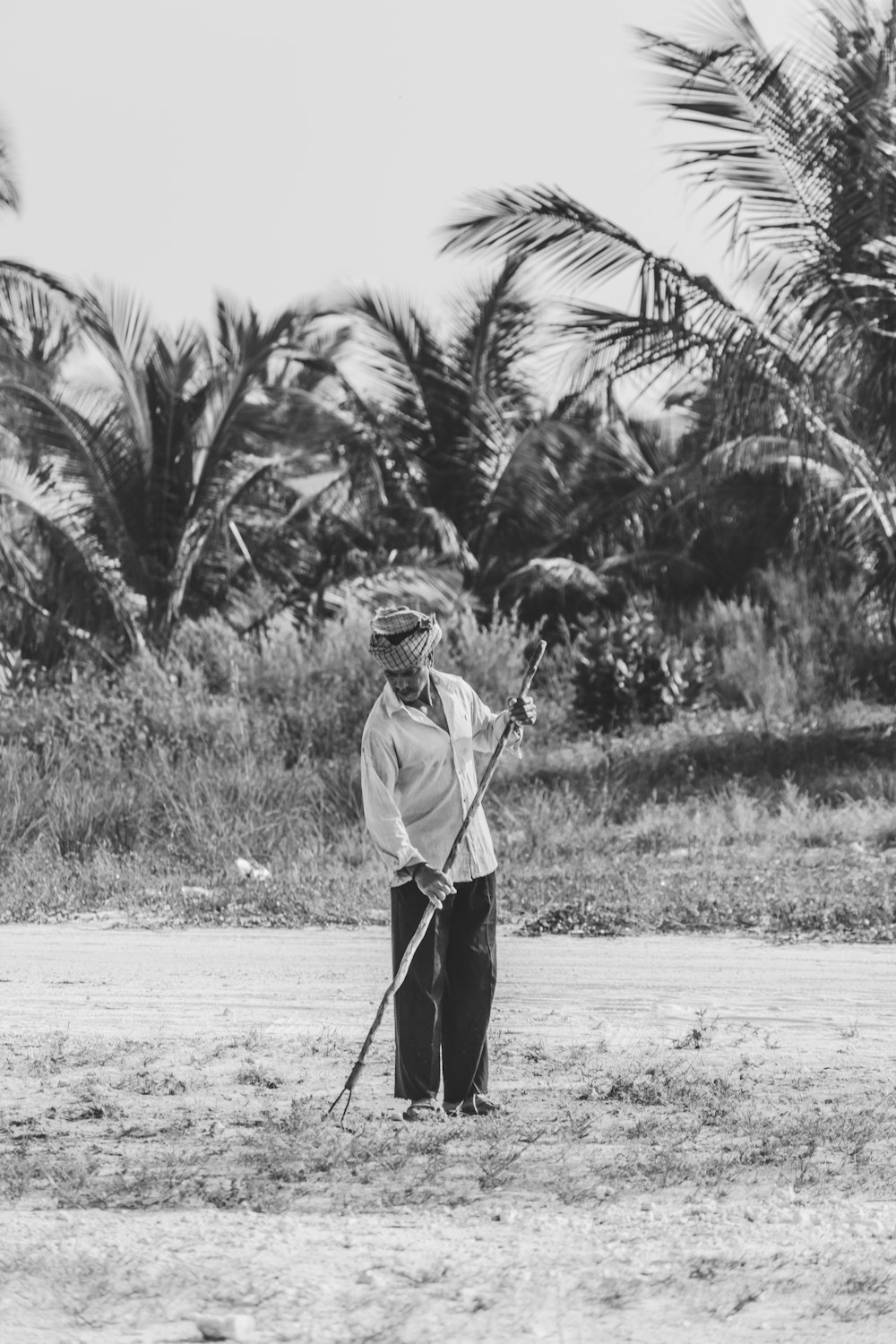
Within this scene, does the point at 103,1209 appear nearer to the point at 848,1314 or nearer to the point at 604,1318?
the point at 604,1318

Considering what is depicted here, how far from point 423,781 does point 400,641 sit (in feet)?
1.74

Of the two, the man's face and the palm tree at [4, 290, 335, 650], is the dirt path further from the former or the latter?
the palm tree at [4, 290, 335, 650]

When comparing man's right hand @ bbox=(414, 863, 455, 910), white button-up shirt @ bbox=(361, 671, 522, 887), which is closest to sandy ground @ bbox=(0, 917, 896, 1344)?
man's right hand @ bbox=(414, 863, 455, 910)

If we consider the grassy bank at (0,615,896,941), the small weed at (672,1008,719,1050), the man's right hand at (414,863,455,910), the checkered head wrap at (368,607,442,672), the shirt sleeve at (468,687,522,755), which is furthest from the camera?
the grassy bank at (0,615,896,941)

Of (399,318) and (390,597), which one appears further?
(399,318)

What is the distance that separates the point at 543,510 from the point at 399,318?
3.44 m

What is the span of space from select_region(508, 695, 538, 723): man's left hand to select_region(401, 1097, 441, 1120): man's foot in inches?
55.9

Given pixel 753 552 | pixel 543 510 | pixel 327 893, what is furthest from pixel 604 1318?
pixel 753 552

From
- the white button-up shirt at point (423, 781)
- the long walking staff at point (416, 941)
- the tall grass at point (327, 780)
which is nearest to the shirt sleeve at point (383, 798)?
the white button-up shirt at point (423, 781)

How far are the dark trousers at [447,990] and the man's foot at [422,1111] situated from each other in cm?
5

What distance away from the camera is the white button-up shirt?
5.71 meters

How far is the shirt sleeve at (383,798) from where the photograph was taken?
5.61 m

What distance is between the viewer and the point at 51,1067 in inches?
259

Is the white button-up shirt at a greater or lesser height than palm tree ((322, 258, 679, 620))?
lesser
